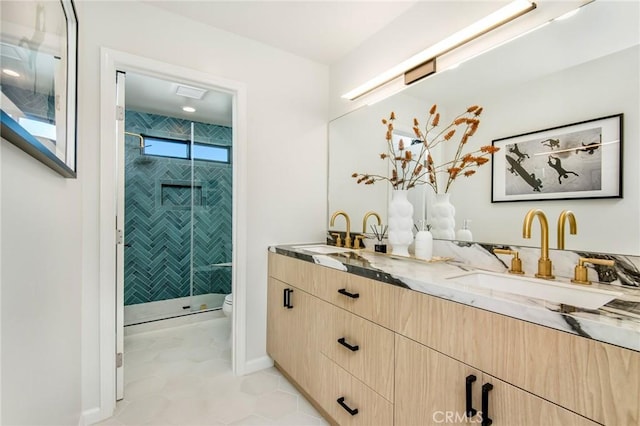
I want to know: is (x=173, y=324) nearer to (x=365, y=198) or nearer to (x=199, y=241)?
(x=199, y=241)

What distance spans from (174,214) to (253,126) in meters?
1.95

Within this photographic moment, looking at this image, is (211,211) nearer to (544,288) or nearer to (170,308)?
(170,308)

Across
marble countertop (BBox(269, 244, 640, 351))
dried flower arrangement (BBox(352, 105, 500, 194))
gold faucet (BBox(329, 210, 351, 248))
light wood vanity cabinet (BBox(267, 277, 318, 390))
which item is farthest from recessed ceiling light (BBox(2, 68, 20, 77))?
gold faucet (BBox(329, 210, 351, 248))

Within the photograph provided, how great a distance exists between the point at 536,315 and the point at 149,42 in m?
2.33

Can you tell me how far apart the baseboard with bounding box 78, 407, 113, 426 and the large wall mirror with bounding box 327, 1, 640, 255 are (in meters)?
2.14

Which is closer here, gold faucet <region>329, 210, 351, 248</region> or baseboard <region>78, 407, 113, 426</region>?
baseboard <region>78, 407, 113, 426</region>

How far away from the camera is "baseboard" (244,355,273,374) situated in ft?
7.06

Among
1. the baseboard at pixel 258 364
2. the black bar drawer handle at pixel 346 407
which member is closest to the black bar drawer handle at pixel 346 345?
the black bar drawer handle at pixel 346 407

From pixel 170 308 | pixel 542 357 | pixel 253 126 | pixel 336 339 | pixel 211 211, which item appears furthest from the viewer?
pixel 211 211

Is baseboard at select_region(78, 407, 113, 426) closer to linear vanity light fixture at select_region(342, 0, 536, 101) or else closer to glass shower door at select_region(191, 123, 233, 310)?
glass shower door at select_region(191, 123, 233, 310)

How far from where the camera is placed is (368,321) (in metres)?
1.31

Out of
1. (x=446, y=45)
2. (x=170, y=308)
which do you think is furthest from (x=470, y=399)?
(x=170, y=308)

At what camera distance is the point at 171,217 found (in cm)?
352

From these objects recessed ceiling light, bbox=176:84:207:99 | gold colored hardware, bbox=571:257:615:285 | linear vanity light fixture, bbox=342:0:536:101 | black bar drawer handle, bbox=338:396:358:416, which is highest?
recessed ceiling light, bbox=176:84:207:99
